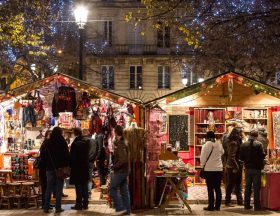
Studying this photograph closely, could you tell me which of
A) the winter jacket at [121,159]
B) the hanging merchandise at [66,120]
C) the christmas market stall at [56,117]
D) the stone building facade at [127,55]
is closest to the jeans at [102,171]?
the christmas market stall at [56,117]

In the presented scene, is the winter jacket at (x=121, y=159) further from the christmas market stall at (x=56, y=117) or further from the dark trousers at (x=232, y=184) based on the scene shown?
the dark trousers at (x=232, y=184)

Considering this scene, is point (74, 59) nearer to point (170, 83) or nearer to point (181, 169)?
point (170, 83)

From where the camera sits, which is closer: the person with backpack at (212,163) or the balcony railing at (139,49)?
the person with backpack at (212,163)

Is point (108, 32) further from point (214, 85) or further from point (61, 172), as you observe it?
point (61, 172)

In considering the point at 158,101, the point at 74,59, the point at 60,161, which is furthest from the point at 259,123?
the point at 74,59

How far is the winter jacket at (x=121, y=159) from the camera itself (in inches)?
432

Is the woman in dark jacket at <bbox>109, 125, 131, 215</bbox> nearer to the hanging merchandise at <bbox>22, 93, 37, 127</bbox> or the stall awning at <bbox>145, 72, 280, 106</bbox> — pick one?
the stall awning at <bbox>145, 72, 280, 106</bbox>

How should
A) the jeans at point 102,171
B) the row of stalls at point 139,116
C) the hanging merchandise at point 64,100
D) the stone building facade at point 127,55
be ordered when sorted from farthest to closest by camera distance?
1. the stone building facade at point 127,55
2. the jeans at point 102,171
3. the hanging merchandise at point 64,100
4. the row of stalls at point 139,116

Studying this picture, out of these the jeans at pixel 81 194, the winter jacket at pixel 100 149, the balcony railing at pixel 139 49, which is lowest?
the jeans at pixel 81 194

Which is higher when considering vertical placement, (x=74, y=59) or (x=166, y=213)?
(x=74, y=59)

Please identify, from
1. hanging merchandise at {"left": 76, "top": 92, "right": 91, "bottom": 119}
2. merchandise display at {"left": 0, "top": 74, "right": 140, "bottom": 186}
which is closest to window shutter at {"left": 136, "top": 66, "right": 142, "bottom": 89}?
merchandise display at {"left": 0, "top": 74, "right": 140, "bottom": 186}

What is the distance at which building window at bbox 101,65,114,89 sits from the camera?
136 ft

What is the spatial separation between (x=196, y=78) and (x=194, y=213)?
29.0 meters

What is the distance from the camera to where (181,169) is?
12.3 meters
